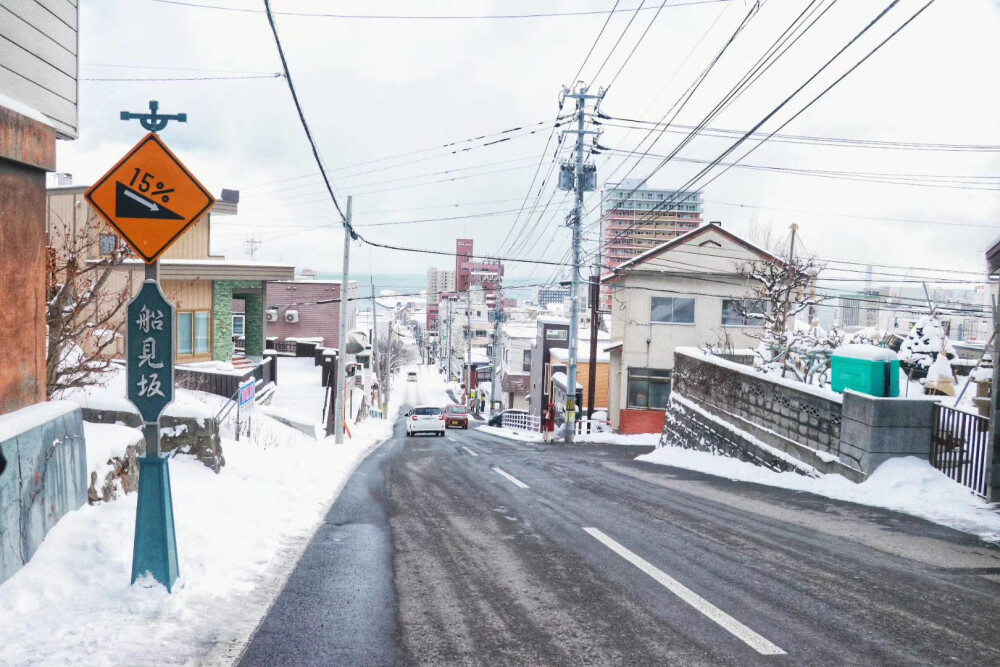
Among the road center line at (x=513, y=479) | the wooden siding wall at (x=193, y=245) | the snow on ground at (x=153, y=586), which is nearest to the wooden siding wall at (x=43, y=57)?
the snow on ground at (x=153, y=586)

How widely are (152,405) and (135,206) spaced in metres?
1.52

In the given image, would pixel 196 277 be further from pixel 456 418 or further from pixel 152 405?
pixel 456 418

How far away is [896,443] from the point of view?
431 inches

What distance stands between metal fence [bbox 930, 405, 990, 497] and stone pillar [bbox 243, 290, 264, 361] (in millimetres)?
24936

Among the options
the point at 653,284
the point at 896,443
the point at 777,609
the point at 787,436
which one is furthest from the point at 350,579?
the point at 653,284

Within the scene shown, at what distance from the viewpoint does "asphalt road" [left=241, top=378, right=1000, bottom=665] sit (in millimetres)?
4895

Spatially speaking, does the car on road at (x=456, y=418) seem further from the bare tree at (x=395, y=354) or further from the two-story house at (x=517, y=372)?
the bare tree at (x=395, y=354)

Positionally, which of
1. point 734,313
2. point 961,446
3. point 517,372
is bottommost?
point 517,372

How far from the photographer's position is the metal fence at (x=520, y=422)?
155ft

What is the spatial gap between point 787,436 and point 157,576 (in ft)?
37.9

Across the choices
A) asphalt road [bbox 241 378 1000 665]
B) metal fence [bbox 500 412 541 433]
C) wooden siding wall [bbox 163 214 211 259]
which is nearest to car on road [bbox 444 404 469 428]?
metal fence [bbox 500 412 541 433]

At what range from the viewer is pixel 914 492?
10203 mm

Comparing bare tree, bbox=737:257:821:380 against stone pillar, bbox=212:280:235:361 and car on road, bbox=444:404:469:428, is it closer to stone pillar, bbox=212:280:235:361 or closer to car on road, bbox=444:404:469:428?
stone pillar, bbox=212:280:235:361

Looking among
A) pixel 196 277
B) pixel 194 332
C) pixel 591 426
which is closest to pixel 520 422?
pixel 591 426
